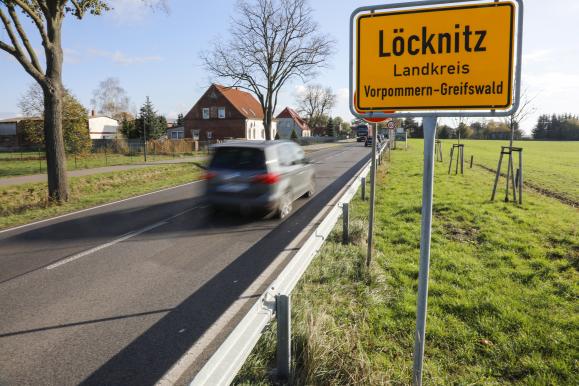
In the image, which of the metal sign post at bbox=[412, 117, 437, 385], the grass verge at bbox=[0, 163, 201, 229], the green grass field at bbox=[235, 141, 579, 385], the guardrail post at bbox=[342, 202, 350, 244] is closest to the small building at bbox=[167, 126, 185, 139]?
the grass verge at bbox=[0, 163, 201, 229]

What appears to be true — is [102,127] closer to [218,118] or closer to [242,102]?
[218,118]

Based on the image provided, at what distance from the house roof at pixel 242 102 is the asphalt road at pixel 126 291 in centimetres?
4542

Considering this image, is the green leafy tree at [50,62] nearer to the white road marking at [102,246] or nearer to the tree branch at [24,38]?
the tree branch at [24,38]

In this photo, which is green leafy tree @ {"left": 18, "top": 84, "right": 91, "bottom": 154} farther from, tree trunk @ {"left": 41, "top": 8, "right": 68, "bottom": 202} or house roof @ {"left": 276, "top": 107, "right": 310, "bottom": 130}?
house roof @ {"left": 276, "top": 107, "right": 310, "bottom": 130}

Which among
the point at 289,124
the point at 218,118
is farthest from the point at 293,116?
the point at 218,118

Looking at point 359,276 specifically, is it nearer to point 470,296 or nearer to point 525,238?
point 470,296

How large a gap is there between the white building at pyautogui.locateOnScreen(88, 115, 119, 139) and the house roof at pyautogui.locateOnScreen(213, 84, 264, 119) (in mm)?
20229

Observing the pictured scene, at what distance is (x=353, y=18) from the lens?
2.24 metres


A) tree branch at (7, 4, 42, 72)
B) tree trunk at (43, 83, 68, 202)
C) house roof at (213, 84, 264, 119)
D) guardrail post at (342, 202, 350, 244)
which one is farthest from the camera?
house roof at (213, 84, 264, 119)

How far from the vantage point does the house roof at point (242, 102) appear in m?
53.3

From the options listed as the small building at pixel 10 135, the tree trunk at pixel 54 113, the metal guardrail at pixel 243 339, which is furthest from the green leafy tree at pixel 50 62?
the small building at pixel 10 135

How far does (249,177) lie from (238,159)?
0.53 m

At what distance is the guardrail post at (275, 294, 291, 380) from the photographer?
2680mm

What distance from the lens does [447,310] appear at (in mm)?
4141
